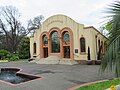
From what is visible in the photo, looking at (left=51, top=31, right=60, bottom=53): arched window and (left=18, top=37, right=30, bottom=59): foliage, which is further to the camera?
(left=18, top=37, right=30, bottom=59): foliage

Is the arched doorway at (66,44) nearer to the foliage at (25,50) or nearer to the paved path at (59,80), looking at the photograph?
the paved path at (59,80)

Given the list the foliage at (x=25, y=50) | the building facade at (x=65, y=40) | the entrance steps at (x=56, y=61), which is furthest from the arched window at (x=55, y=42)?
the foliage at (x=25, y=50)

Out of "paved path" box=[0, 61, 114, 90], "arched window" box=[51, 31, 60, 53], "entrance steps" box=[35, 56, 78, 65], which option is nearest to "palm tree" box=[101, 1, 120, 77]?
"paved path" box=[0, 61, 114, 90]

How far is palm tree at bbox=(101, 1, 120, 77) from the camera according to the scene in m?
2.95

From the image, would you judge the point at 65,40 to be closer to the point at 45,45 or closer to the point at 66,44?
the point at 66,44

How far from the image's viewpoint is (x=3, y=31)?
54656 mm

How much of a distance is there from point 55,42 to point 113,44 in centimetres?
2886

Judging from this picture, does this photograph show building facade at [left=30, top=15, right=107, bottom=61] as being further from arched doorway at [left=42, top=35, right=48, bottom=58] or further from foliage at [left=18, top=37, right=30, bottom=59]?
foliage at [left=18, top=37, right=30, bottom=59]

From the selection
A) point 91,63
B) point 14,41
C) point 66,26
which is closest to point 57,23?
point 66,26

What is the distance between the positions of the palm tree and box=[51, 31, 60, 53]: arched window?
28.3 metres

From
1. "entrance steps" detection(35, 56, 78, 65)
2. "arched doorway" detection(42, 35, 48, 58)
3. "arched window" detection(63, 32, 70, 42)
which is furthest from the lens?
"arched doorway" detection(42, 35, 48, 58)

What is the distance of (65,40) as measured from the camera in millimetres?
30703

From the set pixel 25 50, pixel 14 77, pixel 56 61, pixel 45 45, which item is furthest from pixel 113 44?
pixel 25 50

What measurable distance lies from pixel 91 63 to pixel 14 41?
30.2 meters
